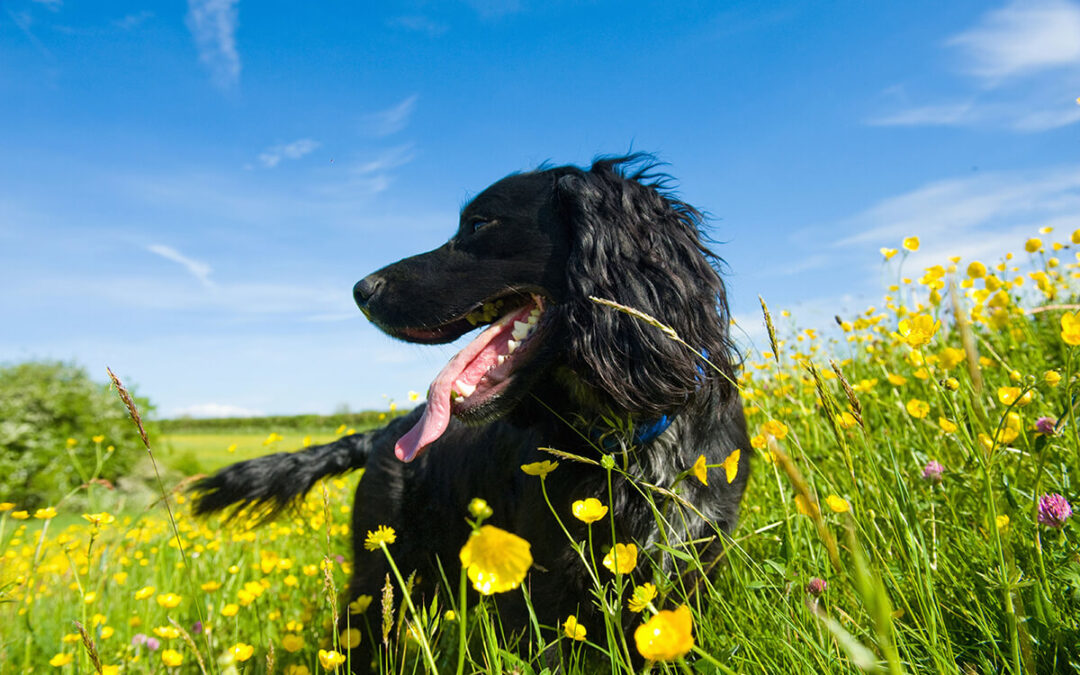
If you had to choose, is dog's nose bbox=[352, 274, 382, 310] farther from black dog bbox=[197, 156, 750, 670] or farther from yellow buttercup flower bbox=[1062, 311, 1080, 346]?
yellow buttercup flower bbox=[1062, 311, 1080, 346]

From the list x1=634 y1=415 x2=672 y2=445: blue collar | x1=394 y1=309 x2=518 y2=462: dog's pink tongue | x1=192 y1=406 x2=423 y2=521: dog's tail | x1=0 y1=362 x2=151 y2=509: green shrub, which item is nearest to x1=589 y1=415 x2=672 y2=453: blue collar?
x1=634 y1=415 x2=672 y2=445: blue collar

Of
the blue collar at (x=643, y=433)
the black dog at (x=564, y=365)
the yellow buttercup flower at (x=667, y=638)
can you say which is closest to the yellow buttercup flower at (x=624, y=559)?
the yellow buttercup flower at (x=667, y=638)

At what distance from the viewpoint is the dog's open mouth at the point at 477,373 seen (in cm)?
188

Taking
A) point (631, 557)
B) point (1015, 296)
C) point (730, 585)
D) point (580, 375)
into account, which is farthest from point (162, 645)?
point (1015, 296)

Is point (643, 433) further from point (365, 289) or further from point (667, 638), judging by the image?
point (667, 638)

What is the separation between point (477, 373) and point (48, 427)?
11.5m

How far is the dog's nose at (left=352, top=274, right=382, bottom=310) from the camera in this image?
7.80 ft

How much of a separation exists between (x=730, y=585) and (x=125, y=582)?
3.35 metres

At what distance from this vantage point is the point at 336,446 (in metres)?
3.16

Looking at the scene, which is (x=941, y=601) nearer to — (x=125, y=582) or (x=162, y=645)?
(x=162, y=645)

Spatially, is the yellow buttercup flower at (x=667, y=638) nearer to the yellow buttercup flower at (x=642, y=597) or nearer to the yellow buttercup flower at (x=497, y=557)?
the yellow buttercup flower at (x=497, y=557)

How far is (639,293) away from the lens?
2160 millimetres

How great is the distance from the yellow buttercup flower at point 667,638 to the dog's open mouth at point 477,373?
1.28 m

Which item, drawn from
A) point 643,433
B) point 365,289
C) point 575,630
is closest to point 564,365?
point 643,433
